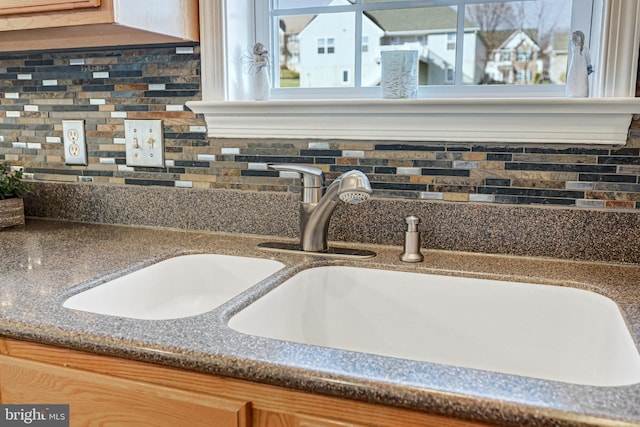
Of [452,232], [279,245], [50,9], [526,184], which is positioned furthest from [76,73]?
[526,184]

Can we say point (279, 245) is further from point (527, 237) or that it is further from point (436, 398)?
point (436, 398)

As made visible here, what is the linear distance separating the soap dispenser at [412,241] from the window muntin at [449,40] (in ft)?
1.16

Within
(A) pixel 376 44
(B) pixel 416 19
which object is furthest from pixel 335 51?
(B) pixel 416 19

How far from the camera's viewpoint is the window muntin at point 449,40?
1.28 meters

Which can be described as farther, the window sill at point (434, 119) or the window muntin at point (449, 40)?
the window muntin at point (449, 40)

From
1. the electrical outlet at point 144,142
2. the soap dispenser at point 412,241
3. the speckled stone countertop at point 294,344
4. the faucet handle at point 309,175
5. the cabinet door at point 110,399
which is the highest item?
the electrical outlet at point 144,142

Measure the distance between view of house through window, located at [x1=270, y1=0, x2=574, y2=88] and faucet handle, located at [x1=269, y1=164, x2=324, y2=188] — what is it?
32 cm

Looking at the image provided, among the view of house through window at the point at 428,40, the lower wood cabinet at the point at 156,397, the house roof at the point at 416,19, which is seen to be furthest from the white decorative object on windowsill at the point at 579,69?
the lower wood cabinet at the point at 156,397

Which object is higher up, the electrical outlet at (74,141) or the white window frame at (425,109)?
the white window frame at (425,109)

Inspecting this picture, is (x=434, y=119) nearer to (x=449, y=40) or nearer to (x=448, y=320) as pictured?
(x=449, y=40)

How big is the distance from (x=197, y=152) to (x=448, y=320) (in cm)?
75

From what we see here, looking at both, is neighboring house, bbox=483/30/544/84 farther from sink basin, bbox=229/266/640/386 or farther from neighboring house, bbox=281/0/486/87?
sink basin, bbox=229/266/640/386

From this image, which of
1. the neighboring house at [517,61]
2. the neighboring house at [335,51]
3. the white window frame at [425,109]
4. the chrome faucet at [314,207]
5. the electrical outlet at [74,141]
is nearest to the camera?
the white window frame at [425,109]

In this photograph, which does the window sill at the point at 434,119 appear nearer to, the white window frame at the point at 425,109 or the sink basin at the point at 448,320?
the white window frame at the point at 425,109
